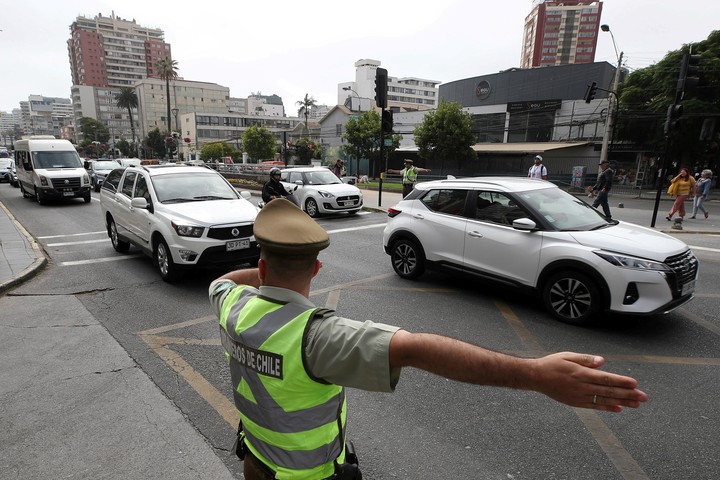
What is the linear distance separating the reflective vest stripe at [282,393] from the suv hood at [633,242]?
441cm

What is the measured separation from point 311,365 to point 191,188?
7.22m

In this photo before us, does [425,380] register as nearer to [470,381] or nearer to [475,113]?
[470,381]

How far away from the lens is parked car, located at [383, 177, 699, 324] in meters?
4.63

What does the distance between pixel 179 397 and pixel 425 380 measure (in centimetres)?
212

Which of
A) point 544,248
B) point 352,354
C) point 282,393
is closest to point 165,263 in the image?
point 544,248

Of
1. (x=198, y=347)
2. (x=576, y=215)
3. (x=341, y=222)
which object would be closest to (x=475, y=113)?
(x=341, y=222)

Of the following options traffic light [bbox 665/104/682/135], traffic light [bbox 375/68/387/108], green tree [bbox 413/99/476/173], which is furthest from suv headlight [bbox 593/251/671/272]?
green tree [bbox 413/99/476/173]

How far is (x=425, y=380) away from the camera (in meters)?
3.86

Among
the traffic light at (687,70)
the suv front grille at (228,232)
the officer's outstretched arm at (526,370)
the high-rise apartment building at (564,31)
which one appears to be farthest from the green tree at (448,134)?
the high-rise apartment building at (564,31)

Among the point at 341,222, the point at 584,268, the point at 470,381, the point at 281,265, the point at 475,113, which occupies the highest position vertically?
the point at 475,113

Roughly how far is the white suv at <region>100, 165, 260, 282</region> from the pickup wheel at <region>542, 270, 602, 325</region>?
12.5ft

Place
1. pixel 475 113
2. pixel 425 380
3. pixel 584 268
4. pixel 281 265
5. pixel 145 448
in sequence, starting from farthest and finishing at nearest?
pixel 475 113, pixel 584 268, pixel 425 380, pixel 145 448, pixel 281 265

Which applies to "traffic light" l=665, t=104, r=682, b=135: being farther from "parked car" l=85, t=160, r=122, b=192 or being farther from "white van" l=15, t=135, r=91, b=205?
"parked car" l=85, t=160, r=122, b=192

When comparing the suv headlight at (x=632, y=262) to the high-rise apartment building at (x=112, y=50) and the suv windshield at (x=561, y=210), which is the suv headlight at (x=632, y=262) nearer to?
the suv windshield at (x=561, y=210)
